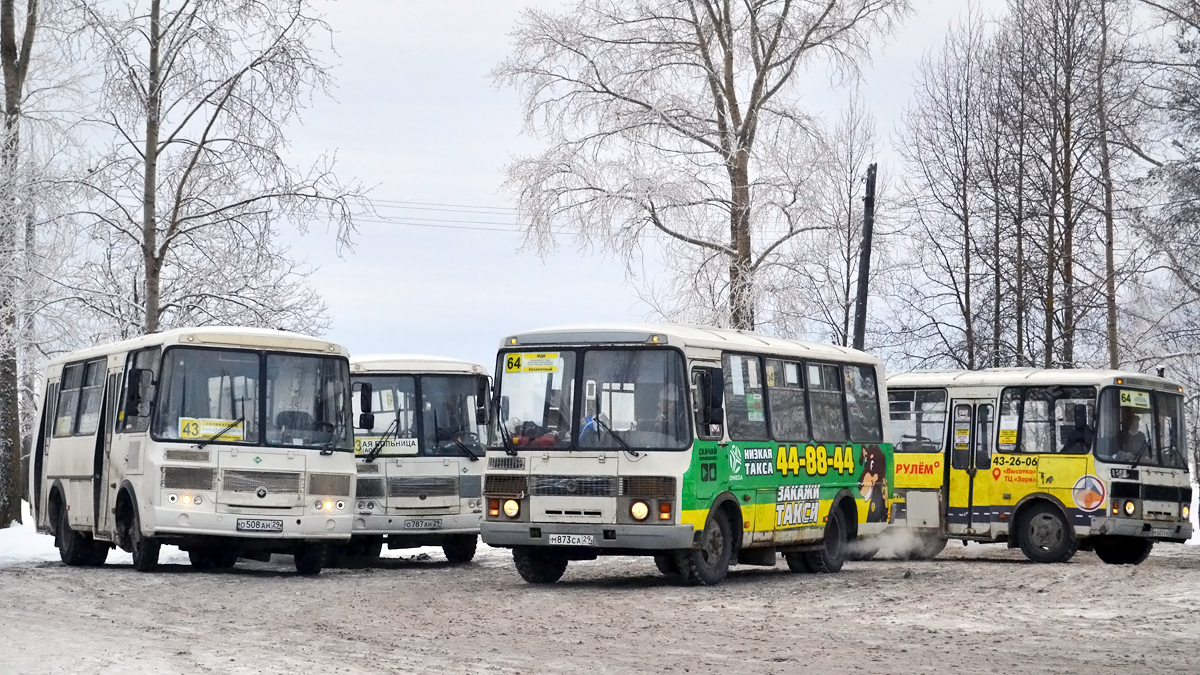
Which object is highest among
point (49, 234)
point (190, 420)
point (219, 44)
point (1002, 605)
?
point (219, 44)

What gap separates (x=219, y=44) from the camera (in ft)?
90.1

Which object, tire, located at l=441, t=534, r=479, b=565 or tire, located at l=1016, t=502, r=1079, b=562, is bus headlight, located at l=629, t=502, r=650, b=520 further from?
tire, located at l=1016, t=502, r=1079, b=562

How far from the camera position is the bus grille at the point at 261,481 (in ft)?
67.8

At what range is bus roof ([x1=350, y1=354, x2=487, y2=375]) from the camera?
25219 mm

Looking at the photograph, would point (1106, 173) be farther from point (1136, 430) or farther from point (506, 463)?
point (506, 463)

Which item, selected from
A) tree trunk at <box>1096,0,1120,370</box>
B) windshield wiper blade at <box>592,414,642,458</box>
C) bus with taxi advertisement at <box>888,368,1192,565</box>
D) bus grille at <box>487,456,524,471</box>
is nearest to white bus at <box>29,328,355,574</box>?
bus grille at <box>487,456,524,471</box>

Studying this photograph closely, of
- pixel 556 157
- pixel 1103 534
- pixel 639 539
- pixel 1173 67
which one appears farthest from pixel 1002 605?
pixel 1173 67

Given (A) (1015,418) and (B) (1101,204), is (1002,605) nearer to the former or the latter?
(A) (1015,418)

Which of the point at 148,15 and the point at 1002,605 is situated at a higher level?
the point at 148,15

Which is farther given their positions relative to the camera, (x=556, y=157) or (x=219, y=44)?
(x=556, y=157)

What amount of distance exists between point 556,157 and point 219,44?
6536 mm

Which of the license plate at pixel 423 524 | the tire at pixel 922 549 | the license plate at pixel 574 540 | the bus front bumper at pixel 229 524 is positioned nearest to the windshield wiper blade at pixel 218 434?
the bus front bumper at pixel 229 524

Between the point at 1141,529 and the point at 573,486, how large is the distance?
32.3ft

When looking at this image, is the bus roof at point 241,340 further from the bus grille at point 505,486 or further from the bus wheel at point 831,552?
the bus wheel at point 831,552
